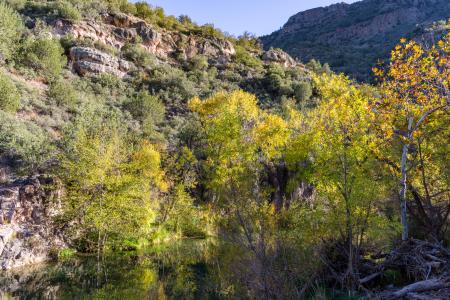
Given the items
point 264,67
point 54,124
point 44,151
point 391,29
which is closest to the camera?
point 44,151

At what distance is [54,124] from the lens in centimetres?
3228

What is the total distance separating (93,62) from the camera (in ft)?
155

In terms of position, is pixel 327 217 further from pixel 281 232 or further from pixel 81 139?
pixel 81 139

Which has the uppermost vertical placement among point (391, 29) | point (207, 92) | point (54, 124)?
point (391, 29)

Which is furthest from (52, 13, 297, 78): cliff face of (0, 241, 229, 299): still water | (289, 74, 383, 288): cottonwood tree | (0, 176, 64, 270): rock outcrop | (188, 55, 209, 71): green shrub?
(289, 74, 383, 288): cottonwood tree

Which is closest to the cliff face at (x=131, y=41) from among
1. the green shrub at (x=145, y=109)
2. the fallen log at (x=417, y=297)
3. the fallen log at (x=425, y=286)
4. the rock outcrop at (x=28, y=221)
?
the green shrub at (x=145, y=109)

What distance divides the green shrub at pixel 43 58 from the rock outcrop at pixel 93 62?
12.7 ft

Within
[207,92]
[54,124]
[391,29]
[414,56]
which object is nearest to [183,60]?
[207,92]

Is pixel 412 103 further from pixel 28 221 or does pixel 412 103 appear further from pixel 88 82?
pixel 88 82

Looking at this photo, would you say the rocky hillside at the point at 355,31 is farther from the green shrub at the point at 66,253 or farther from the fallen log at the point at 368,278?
the fallen log at the point at 368,278

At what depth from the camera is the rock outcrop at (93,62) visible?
46.0m

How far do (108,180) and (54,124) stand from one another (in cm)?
1546

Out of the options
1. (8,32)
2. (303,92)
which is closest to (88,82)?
(8,32)

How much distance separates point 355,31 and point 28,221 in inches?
4717
